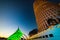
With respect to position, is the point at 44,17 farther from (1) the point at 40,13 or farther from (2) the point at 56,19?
(2) the point at 56,19

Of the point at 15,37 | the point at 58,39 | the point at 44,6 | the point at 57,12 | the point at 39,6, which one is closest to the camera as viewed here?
the point at 58,39

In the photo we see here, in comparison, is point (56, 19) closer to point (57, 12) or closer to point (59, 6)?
point (57, 12)

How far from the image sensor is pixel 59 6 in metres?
35.4

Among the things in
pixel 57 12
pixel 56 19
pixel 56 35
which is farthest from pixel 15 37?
pixel 57 12

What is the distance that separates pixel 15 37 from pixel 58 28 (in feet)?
31.5

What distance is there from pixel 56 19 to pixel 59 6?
6.19 meters

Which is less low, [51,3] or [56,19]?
[51,3]

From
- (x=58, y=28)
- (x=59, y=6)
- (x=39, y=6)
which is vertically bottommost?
(x=58, y=28)

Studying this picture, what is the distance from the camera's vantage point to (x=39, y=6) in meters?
40.8

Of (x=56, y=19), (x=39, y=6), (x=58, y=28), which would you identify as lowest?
(x=58, y=28)

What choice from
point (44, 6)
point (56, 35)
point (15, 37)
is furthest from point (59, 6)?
point (56, 35)

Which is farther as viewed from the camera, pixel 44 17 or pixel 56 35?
pixel 44 17

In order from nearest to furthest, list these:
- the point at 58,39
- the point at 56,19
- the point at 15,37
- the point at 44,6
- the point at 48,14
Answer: the point at 58,39 < the point at 15,37 < the point at 56,19 < the point at 48,14 < the point at 44,6

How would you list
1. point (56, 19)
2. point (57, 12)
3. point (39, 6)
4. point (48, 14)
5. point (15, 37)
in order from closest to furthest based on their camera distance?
point (15, 37) < point (56, 19) < point (57, 12) < point (48, 14) < point (39, 6)
